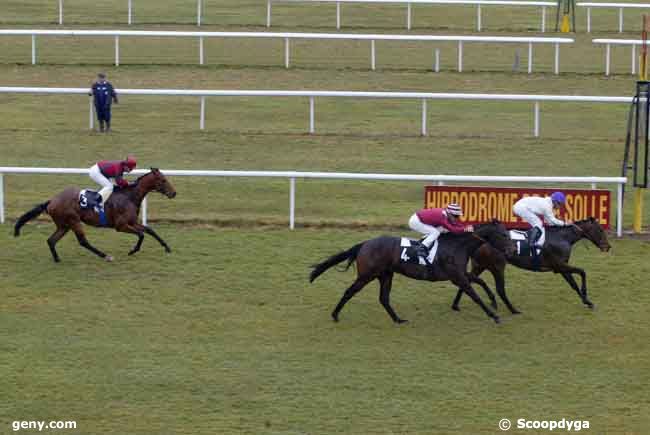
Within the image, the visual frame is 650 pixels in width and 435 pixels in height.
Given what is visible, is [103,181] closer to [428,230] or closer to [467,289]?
[428,230]

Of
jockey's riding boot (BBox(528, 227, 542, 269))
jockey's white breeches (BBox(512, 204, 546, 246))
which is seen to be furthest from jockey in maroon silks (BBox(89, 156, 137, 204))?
jockey's riding boot (BBox(528, 227, 542, 269))

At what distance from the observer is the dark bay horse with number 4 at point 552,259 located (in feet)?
38.8

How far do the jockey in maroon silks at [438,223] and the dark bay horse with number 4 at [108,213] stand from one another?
3.17 metres

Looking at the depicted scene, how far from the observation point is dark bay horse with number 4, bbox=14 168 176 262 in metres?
13.1

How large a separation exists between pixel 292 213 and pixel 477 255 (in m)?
3.19

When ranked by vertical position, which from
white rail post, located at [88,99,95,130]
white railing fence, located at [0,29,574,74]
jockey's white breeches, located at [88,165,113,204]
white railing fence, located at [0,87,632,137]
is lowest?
jockey's white breeches, located at [88,165,113,204]

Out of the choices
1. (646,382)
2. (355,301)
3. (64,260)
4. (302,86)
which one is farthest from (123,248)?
(302,86)

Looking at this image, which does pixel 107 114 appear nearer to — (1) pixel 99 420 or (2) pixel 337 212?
(2) pixel 337 212

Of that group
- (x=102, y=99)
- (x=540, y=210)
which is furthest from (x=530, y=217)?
(x=102, y=99)

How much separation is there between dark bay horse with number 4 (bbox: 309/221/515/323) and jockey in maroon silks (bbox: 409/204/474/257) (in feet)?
0.24

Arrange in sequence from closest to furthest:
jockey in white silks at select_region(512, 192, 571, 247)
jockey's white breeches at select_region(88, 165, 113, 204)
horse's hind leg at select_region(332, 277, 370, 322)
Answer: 1. horse's hind leg at select_region(332, 277, 370, 322)
2. jockey in white silks at select_region(512, 192, 571, 247)
3. jockey's white breeches at select_region(88, 165, 113, 204)

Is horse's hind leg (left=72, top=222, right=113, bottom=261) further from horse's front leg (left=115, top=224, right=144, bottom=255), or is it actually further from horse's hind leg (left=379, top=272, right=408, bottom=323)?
horse's hind leg (left=379, top=272, right=408, bottom=323)

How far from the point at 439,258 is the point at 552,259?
1.28m

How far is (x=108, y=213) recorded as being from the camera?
13.3 m
